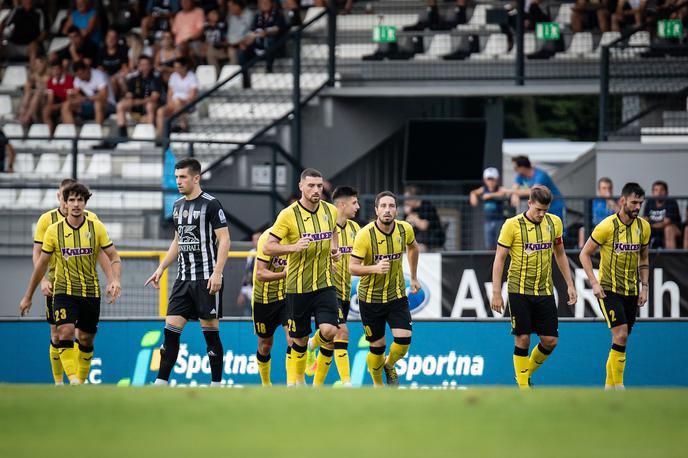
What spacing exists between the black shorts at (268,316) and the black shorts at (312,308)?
1.18 metres

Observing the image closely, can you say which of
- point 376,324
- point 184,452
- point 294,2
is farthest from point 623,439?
point 294,2

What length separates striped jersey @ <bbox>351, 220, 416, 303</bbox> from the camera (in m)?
14.2

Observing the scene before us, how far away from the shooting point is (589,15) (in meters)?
23.0

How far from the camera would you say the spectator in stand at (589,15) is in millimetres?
22859

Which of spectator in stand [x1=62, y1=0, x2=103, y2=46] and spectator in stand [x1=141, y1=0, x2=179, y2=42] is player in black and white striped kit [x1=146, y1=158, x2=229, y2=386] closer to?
spectator in stand [x1=141, y1=0, x2=179, y2=42]

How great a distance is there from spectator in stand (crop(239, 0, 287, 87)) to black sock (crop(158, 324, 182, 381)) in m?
11.3

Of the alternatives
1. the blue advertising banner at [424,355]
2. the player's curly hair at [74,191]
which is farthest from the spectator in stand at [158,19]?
the player's curly hair at [74,191]

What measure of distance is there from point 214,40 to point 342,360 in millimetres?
11707

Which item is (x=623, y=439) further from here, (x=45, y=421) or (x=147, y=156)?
(x=147, y=156)

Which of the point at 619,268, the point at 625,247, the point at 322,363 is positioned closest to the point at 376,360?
the point at 322,363

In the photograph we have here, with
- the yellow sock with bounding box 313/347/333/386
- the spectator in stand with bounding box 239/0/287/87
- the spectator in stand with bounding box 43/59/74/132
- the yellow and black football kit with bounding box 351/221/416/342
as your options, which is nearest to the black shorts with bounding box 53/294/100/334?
the yellow sock with bounding box 313/347/333/386

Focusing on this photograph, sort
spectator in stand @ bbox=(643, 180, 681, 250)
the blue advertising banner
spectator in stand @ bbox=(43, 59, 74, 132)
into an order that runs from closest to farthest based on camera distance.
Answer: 1. the blue advertising banner
2. spectator in stand @ bbox=(643, 180, 681, 250)
3. spectator in stand @ bbox=(43, 59, 74, 132)

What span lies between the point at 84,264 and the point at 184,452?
771 centimetres

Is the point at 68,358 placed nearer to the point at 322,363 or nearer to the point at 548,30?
the point at 322,363
